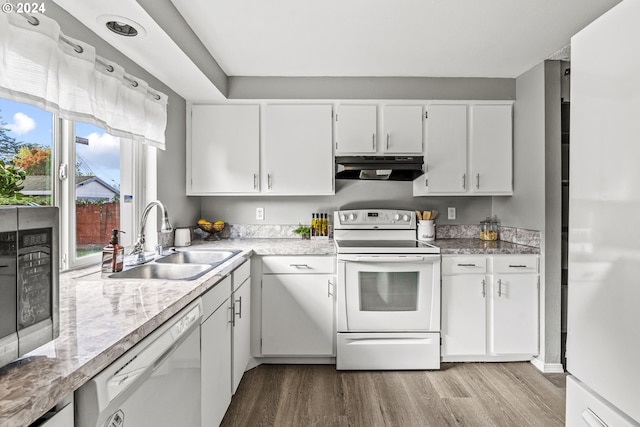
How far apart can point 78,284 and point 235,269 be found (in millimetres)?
828

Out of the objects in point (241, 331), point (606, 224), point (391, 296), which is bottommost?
point (241, 331)

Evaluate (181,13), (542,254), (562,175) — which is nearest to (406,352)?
(542,254)

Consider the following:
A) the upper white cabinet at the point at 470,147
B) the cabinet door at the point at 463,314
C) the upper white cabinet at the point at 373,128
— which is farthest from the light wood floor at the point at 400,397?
the upper white cabinet at the point at 373,128

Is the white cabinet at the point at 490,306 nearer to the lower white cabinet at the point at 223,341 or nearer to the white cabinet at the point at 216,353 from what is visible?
the lower white cabinet at the point at 223,341

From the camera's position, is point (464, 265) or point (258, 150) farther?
point (258, 150)

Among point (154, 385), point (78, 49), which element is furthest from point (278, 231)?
point (154, 385)

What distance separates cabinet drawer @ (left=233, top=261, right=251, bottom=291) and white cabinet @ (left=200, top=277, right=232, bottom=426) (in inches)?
4.6

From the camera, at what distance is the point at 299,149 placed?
3012 millimetres

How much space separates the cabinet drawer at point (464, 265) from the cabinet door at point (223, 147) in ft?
5.49

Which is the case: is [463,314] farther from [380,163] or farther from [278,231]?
[278,231]

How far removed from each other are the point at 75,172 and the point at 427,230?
2606 millimetres

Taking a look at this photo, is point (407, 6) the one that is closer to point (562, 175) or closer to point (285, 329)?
point (562, 175)

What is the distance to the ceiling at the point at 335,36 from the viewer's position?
1.94 metres

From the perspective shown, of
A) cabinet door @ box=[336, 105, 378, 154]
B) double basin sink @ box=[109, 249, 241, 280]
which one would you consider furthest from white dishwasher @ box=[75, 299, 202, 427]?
cabinet door @ box=[336, 105, 378, 154]
